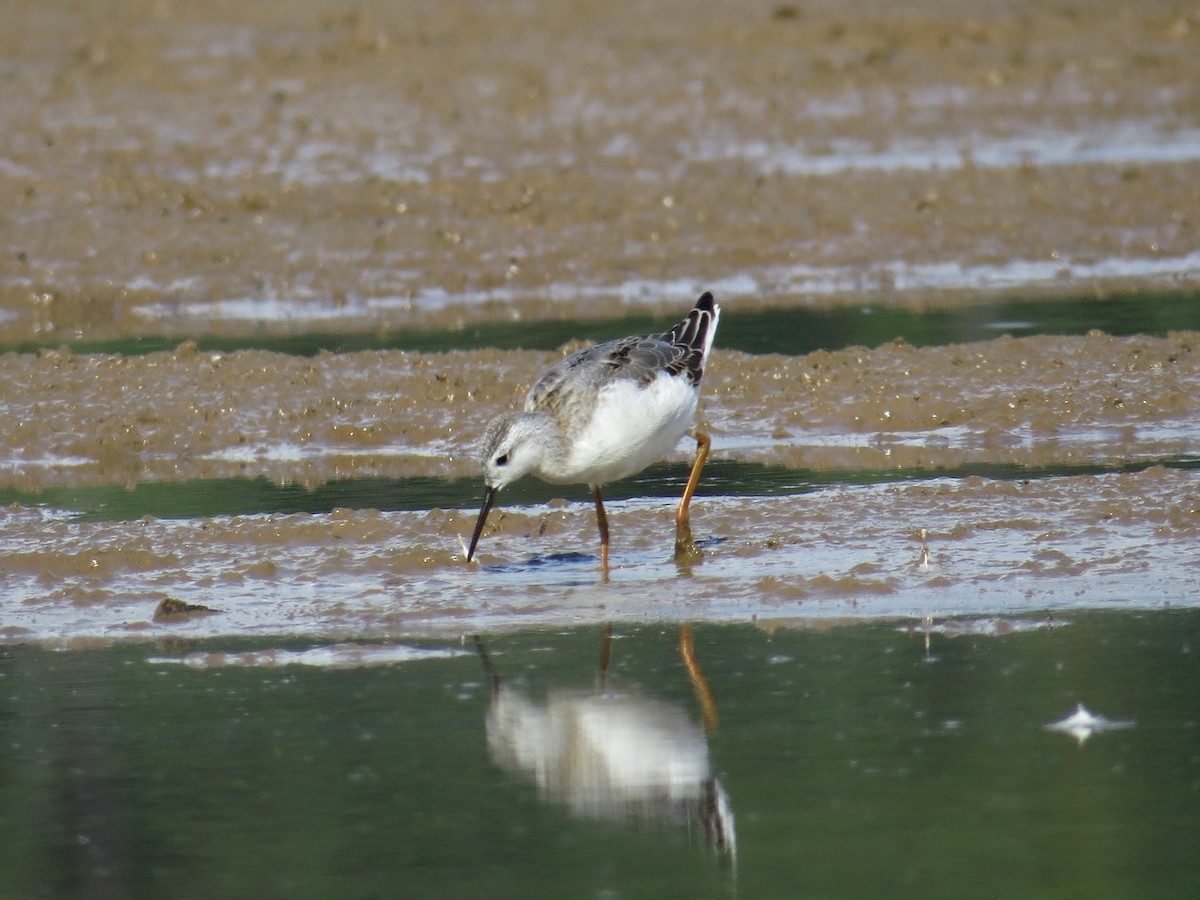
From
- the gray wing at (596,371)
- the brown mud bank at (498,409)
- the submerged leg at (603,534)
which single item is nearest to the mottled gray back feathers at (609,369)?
the gray wing at (596,371)

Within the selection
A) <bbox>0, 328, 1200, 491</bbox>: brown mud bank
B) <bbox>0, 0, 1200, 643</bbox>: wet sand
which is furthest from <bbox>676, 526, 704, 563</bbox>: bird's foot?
<bbox>0, 328, 1200, 491</bbox>: brown mud bank

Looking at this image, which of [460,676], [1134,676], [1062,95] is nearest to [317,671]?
[460,676]

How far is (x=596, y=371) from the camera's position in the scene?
8562 mm

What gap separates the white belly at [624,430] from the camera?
8312mm

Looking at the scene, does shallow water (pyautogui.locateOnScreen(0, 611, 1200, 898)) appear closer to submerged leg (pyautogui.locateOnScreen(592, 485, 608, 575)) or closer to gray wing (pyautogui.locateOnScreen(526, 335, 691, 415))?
submerged leg (pyautogui.locateOnScreen(592, 485, 608, 575))

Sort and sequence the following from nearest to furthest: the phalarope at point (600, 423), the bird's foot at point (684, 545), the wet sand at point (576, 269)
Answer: the phalarope at point (600, 423), the wet sand at point (576, 269), the bird's foot at point (684, 545)

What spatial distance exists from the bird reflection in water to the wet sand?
1.14m

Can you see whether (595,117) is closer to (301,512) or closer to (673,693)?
(301,512)

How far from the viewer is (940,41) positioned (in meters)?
25.2

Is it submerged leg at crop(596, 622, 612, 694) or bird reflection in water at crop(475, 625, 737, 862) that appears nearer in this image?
bird reflection in water at crop(475, 625, 737, 862)

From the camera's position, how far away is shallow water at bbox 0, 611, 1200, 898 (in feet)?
17.5

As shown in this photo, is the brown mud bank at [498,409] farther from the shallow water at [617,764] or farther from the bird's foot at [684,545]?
the shallow water at [617,764]

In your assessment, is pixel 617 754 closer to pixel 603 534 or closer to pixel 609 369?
pixel 603 534

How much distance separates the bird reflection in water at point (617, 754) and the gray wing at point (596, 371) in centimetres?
173
